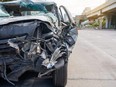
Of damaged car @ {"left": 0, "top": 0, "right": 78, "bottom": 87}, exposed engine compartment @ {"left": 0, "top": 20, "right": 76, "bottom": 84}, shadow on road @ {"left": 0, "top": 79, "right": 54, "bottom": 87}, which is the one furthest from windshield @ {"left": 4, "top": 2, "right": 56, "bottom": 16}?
exposed engine compartment @ {"left": 0, "top": 20, "right": 76, "bottom": 84}

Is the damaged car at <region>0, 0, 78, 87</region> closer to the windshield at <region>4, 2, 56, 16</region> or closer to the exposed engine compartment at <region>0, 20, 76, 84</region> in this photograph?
the exposed engine compartment at <region>0, 20, 76, 84</region>

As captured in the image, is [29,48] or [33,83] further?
[33,83]

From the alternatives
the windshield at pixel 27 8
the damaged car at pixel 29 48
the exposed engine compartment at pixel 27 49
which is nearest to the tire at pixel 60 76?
the damaged car at pixel 29 48

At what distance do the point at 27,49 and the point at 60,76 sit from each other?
107cm

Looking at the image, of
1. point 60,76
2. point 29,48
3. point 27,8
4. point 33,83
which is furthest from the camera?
point 27,8

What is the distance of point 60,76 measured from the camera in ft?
17.3

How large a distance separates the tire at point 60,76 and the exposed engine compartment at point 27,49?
37 centimetres

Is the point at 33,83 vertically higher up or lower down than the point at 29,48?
lower down

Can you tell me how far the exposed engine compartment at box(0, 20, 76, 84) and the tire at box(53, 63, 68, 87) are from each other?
1.23 ft

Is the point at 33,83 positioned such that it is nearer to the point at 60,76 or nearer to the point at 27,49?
the point at 60,76

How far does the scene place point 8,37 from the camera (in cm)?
464

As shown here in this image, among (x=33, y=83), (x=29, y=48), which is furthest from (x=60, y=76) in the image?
(x=29, y=48)

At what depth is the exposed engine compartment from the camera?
15.1 ft

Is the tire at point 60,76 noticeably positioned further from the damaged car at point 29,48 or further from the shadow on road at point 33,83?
the shadow on road at point 33,83
